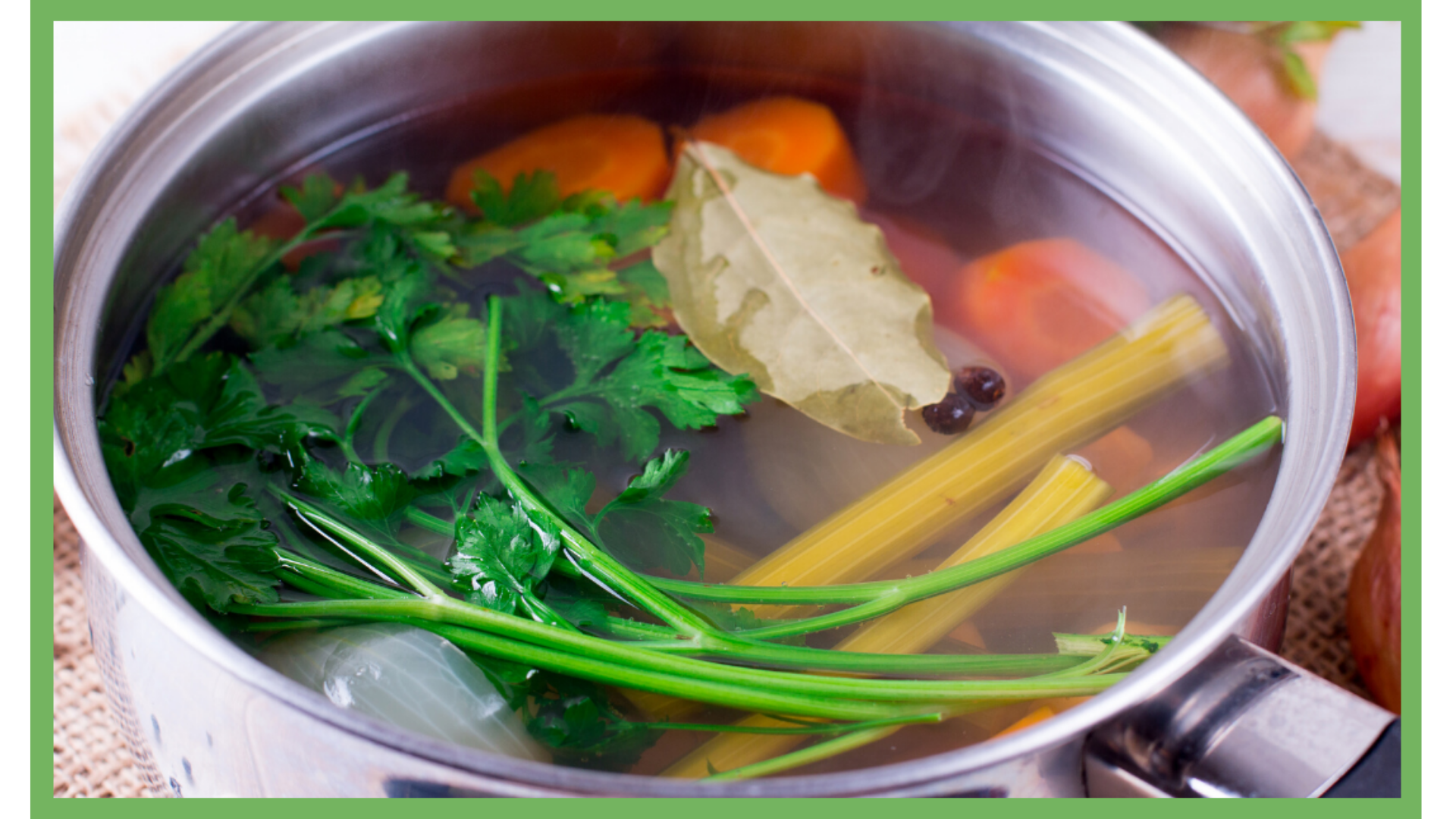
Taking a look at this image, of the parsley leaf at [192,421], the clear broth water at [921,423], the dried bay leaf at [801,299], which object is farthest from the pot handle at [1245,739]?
the parsley leaf at [192,421]

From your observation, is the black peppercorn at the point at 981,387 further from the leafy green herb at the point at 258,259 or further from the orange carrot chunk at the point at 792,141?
the leafy green herb at the point at 258,259

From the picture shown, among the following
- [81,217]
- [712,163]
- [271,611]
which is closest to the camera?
[271,611]

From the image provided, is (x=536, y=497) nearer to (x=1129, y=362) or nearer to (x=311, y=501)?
(x=311, y=501)

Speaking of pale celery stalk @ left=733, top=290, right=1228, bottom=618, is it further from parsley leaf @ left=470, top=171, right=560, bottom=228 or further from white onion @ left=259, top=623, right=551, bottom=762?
parsley leaf @ left=470, top=171, right=560, bottom=228

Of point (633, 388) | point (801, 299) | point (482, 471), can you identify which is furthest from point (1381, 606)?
point (482, 471)

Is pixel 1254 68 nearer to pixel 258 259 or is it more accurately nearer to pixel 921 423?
pixel 921 423

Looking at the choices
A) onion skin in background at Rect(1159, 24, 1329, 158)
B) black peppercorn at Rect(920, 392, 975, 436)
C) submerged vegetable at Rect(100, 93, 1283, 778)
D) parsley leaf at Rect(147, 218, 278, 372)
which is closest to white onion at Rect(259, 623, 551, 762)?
submerged vegetable at Rect(100, 93, 1283, 778)

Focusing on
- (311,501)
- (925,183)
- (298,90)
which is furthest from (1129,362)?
(298,90)

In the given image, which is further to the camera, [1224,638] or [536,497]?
[536,497]
